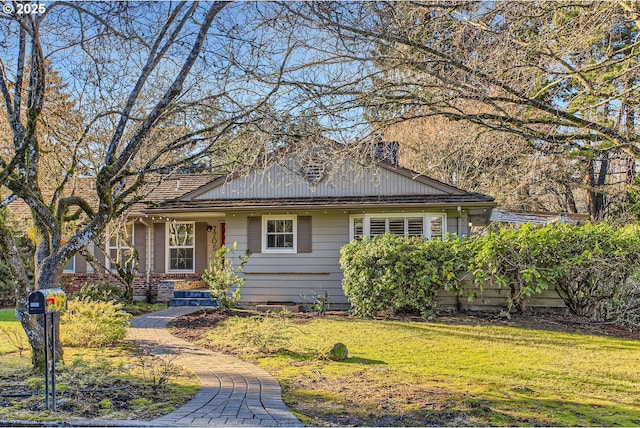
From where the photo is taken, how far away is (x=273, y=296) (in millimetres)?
14562

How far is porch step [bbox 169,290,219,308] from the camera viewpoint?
15375 millimetres

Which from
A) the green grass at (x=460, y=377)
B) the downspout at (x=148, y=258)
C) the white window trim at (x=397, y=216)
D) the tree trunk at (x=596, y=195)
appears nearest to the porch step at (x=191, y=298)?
the downspout at (x=148, y=258)

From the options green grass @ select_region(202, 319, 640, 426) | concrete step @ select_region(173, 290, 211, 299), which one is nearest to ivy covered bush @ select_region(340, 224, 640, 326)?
green grass @ select_region(202, 319, 640, 426)

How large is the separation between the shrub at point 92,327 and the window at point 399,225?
7231 millimetres

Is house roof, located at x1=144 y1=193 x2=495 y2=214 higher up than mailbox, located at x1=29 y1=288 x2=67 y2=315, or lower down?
higher up

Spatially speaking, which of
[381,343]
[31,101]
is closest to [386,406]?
[381,343]

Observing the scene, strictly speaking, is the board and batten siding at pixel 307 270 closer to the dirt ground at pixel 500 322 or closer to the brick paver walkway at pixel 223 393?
the dirt ground at pixel 500 322

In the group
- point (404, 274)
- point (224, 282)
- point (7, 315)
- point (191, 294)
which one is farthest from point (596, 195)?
point (7, 315)

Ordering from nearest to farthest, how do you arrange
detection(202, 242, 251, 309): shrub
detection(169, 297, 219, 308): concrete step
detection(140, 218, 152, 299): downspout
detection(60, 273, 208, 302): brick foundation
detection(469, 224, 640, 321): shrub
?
detection(469, 224, 640, 321): shrub < detection(202, 242, 251, 309): shrub < detection(169, 297, 219, 308): concrete step < detection(60, 273, 208, 302): brick foundation < detection(140, 218, 152, 299): downspout

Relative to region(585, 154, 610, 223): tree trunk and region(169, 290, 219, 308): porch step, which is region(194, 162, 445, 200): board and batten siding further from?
region(585, 154, 610, 223): tree trunk

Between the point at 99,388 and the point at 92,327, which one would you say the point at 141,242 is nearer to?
the point at 92,327

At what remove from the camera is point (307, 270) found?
567 inches

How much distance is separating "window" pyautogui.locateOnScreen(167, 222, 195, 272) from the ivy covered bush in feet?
24.2

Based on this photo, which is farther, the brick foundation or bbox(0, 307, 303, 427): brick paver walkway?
the brick foundation
